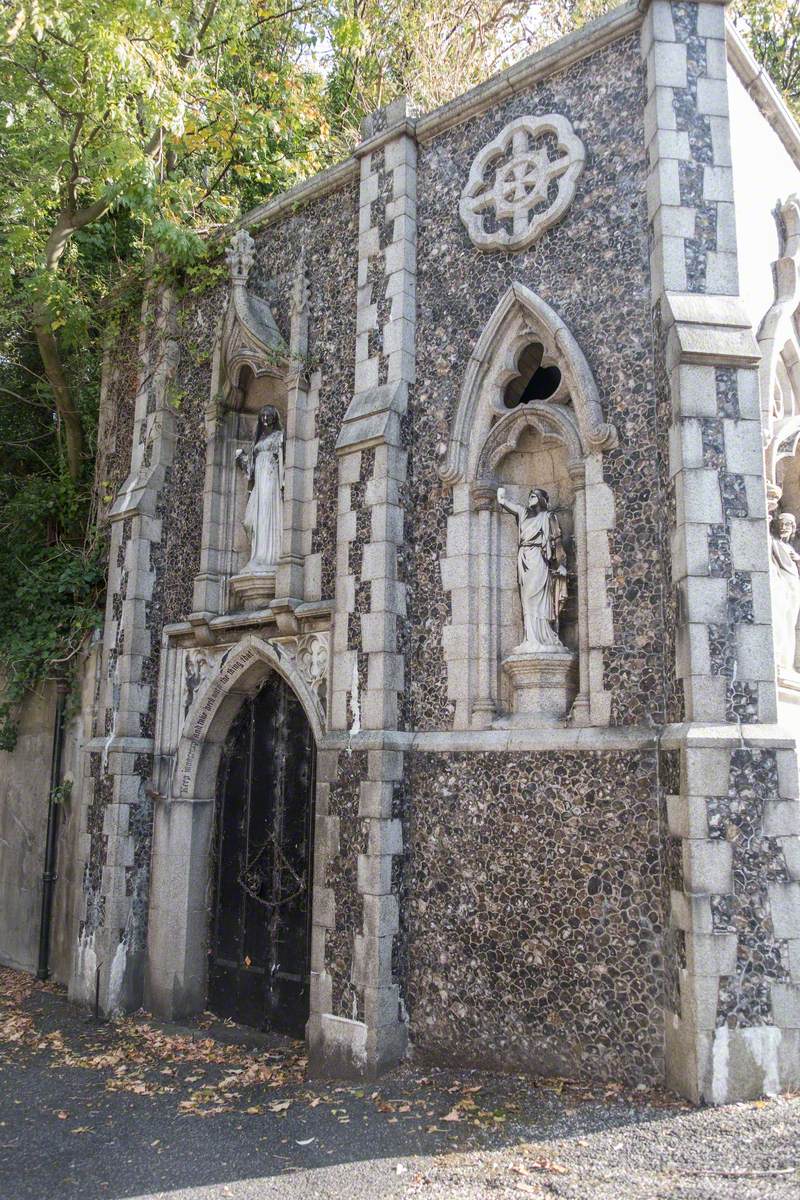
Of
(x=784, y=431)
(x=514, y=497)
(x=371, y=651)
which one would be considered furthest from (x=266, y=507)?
(x=784, y=431)

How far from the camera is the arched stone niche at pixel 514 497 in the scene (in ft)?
22.2

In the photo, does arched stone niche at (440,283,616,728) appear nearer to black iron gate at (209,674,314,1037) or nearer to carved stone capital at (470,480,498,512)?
carved stone capital at (470,480,498,512)

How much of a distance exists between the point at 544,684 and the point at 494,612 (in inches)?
28.6

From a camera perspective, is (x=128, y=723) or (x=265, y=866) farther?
(x=128, y=723)

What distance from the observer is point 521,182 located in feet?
25.2

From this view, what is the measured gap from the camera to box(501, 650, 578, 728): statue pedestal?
6.90 metres

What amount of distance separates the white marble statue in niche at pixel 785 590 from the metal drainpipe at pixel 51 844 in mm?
7754

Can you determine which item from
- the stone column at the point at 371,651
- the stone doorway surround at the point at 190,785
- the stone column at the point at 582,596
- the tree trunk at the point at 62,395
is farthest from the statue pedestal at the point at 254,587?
the tree trunk at the point at 62,395

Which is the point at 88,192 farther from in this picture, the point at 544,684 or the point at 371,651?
the point at 544,684

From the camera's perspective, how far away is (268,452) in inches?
366

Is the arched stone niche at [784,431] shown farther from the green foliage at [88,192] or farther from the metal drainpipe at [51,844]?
the metal drainpipe at [51,844]

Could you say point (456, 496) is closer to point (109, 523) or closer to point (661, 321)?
point (661, 321)

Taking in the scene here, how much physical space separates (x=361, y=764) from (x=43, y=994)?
5.14m

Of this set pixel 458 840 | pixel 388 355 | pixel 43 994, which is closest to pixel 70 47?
pixel 388 355
